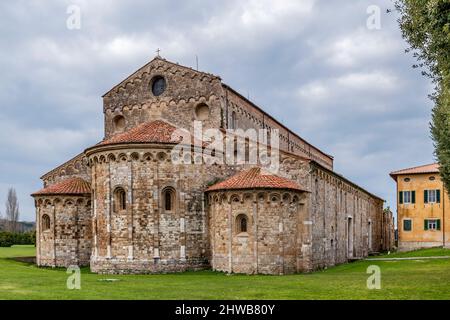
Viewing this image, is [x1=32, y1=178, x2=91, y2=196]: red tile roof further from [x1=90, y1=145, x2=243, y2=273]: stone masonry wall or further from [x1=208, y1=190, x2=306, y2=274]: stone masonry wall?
[x1=208, y1=190, x2=306, y2=274]: stone masonry wall

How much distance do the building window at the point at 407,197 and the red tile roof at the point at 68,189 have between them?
Answer: 36048mm

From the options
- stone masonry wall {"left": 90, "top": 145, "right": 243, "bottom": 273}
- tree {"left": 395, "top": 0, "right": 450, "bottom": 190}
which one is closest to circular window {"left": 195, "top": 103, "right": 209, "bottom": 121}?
stone masonry wall {"left": 90, "top": 145, "right": 243, "bottom": 273}

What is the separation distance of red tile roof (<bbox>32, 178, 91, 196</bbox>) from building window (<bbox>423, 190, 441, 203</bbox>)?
36810 millimetres

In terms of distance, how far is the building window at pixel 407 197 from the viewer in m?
56.5

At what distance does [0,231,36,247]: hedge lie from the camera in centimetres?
5859

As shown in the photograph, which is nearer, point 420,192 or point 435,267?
point 435,267

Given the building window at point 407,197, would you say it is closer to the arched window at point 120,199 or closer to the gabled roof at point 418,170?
the gabled roof at point 418,170

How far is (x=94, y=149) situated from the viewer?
30.6 meters

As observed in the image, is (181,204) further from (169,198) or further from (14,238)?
(14,238)

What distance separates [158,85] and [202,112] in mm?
3829

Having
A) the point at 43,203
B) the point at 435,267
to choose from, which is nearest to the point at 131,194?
the point at 43,203

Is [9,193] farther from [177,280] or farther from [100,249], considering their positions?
[177,280]

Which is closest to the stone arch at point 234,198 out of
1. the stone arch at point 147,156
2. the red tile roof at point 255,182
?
the red tile roof at point 255,182
